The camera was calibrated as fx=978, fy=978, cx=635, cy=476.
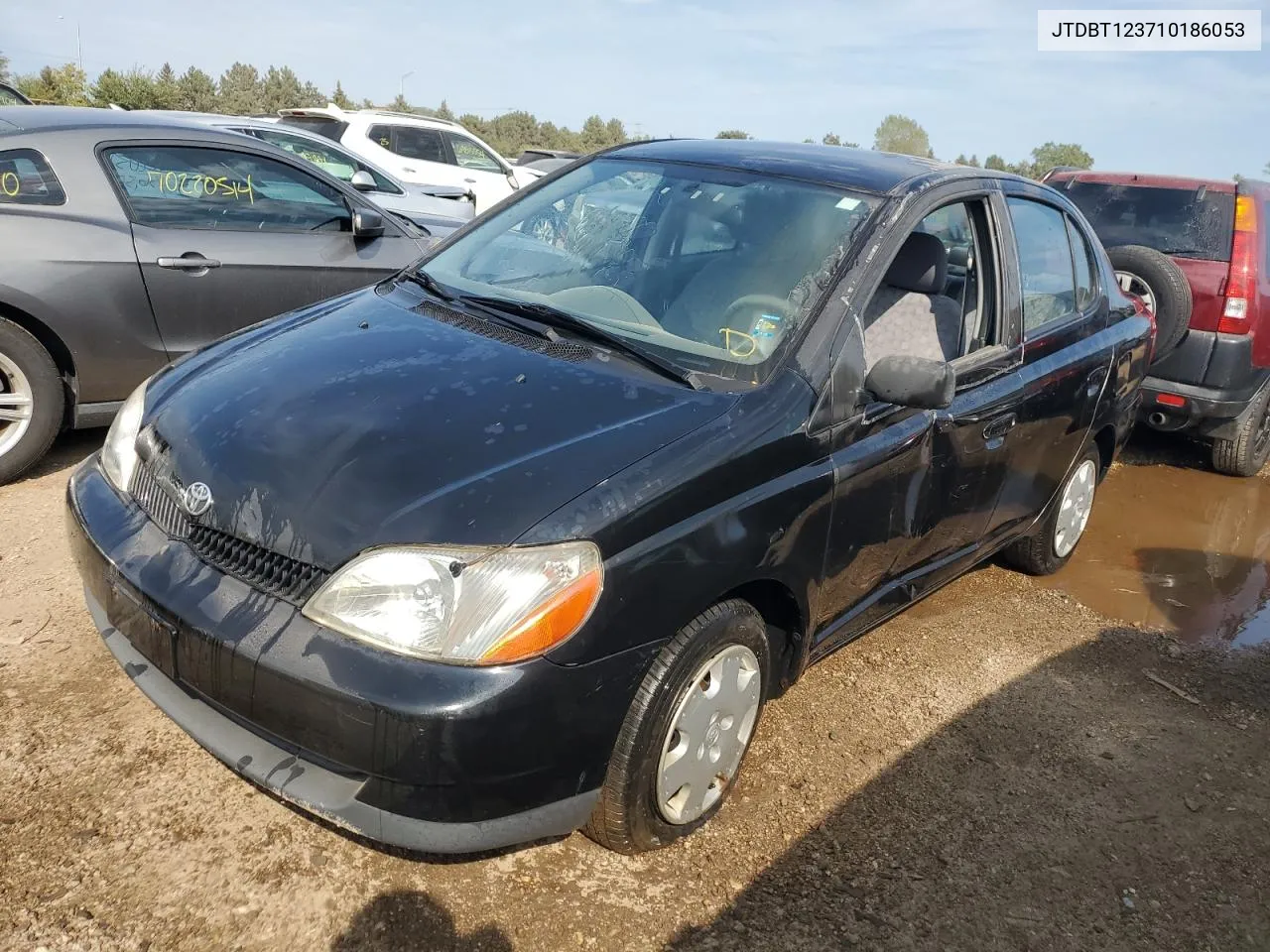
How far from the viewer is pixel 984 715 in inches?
134

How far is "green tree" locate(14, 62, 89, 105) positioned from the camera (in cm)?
3359

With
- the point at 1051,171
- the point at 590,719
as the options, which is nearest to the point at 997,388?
the point at 590,719

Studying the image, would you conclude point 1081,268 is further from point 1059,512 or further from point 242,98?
point 242,98

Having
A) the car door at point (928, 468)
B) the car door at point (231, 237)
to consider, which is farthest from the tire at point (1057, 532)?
the car door at point (231, 237)

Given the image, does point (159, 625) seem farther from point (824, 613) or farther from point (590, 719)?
point (824, 613)

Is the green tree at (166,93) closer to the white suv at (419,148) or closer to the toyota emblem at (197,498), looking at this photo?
the white suv at (419,148)

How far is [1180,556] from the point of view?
512 centimetres

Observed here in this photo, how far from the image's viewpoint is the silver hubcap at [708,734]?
2.41 m

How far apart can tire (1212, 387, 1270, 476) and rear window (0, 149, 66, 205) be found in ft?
21.7

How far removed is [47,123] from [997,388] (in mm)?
4233

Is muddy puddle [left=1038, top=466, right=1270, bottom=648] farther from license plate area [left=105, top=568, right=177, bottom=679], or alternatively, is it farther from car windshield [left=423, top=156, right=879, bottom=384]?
license plate area [left=105, top=568, right=177, bottom=679]

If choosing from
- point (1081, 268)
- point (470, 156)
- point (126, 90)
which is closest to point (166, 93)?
point (126, 90)

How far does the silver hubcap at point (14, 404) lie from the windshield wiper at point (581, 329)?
7.66 ft

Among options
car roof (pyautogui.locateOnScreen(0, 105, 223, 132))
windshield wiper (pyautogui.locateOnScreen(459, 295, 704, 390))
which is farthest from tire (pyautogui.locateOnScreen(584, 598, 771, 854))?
car roof (pyautogui.locateOnScreen(0, 105, 223, 132))
